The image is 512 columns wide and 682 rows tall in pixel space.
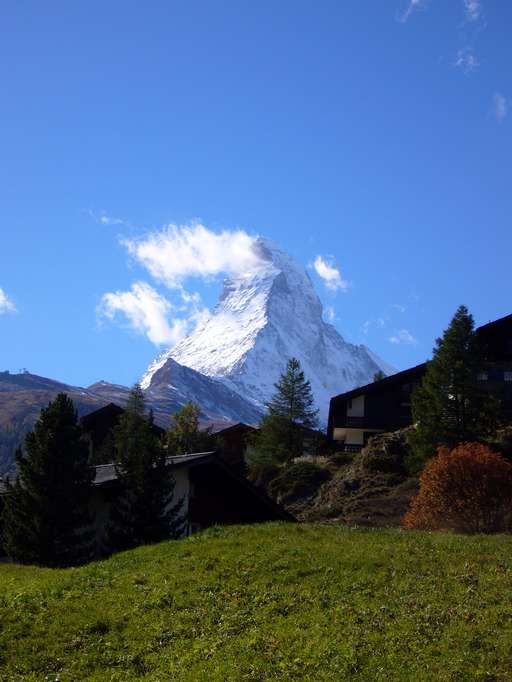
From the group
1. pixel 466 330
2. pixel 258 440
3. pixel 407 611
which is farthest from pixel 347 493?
pixel 407 611

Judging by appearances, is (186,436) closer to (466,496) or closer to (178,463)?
(178,463)

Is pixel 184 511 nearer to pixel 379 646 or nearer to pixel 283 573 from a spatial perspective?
pixel 283 573

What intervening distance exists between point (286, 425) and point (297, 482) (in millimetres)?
16802

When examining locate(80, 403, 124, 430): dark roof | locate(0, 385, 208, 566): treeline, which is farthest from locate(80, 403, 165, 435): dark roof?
locate(0, 385, 208, 566): treeline

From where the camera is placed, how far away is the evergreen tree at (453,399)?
139ft

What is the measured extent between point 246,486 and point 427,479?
7213 mm

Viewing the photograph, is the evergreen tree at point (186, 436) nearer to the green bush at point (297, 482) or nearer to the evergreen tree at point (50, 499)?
the green bush at point (297, 482)

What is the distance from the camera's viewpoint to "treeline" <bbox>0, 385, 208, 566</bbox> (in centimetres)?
2600

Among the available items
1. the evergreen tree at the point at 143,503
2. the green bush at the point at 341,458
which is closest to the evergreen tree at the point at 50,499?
the evergreen tree at the point at 143,503

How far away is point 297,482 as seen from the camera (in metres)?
51.9

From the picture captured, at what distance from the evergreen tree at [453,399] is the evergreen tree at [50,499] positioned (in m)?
21.0

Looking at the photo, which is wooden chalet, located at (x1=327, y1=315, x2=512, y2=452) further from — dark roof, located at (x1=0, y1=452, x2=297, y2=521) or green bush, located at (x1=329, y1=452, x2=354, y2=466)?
dark roof, located at (x1=0, y1=452, x2=297, y2=521)

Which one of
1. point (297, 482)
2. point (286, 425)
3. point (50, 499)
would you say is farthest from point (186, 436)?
point (50, 499)

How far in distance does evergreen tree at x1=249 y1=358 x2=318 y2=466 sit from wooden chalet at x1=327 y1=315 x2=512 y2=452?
361 centimetres
